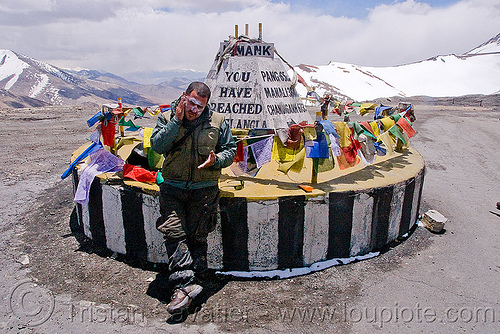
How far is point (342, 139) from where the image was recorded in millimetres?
4508

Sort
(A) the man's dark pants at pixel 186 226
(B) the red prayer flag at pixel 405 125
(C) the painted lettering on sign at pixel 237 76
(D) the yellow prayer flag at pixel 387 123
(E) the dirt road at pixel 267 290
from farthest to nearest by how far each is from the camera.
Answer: (B) the red prayer flag at pixel 405 125
(D) the yellow prayer flag at pixel 387 123
(C) the painted lettering on sign at pixel 237 76
(A) the man's dark pants at pixel 186 226
(E) the dirt road at pixel 267 290

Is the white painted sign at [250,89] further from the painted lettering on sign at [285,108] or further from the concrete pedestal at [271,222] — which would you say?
the concrete pedestal at [271,222]

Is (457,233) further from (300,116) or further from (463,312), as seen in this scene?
(300,116)

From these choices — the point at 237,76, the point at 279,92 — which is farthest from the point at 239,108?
the point at 279,92

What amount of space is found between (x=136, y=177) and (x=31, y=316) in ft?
5.36

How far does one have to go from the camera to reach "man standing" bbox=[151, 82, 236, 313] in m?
3.17

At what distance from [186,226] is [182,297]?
627 millimetres

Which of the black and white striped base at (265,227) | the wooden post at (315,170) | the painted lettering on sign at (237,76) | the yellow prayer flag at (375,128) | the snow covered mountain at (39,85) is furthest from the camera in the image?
the snow covered mountain at (39,85)

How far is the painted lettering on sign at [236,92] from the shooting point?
202 inches

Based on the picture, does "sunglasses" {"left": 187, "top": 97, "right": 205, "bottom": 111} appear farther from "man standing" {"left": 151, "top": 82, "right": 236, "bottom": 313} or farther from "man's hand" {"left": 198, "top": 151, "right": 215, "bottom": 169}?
"man's hand" {"left": 198, "top": 151, "right": 215, "bottom": 169}

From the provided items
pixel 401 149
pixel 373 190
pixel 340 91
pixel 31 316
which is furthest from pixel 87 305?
pixel 340 91

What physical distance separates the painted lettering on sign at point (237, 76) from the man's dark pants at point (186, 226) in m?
2.24

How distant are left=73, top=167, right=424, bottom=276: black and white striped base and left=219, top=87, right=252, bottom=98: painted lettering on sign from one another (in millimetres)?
1973

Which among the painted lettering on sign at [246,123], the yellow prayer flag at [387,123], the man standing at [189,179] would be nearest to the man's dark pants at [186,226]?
the man standing at [189,179]
